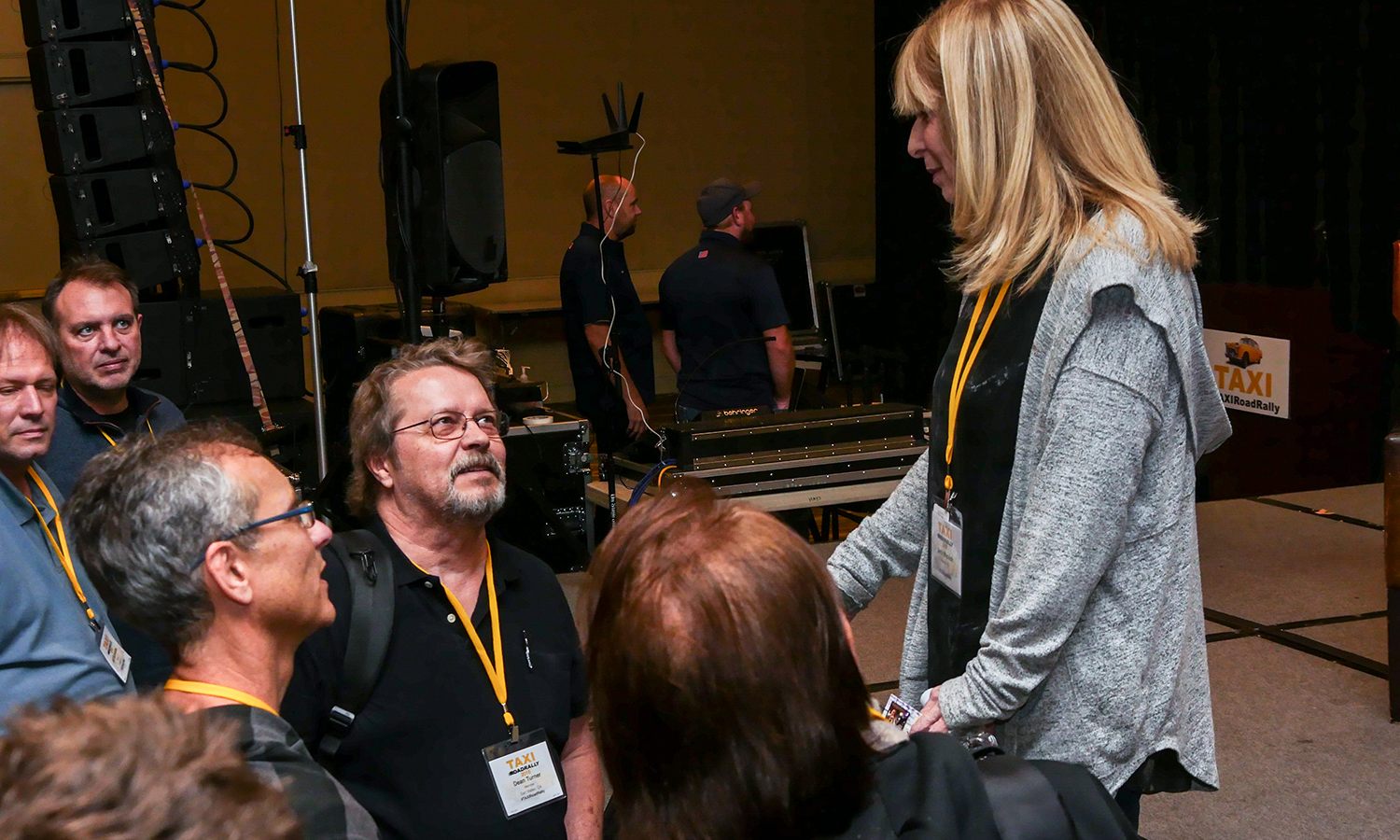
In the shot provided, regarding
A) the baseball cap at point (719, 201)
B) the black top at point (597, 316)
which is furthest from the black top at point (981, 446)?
the black top at point (597, 316)

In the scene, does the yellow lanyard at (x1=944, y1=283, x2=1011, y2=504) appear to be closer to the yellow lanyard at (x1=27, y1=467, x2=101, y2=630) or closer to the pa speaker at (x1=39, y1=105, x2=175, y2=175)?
the yellow lanyard at (x1=27, y1=467, x2=101, y2=630)

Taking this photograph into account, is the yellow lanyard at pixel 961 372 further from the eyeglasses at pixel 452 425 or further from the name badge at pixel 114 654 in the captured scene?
the name badge at pixel 114 654

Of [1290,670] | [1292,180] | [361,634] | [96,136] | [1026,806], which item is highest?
[96,136]

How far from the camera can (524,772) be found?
1.89 meters

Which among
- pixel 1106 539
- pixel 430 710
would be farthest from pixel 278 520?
pixel 1106 539

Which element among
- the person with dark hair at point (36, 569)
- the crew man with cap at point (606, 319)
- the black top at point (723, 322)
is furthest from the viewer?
the crew man with cap at point (606, 319)

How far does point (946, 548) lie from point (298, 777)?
0.75m

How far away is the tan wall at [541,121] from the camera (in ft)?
29.1

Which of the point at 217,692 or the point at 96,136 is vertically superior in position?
the point at 96,136

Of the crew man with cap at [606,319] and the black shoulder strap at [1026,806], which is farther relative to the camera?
the crew man with cap at [606,319]

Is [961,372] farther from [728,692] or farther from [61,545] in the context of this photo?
[61,545]

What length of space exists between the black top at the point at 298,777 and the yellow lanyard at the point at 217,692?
0.04m

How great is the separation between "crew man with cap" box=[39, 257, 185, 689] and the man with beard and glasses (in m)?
0.84

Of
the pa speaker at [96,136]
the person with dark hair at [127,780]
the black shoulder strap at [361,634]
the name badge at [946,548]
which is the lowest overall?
the black shoulder strap at [361,634]
